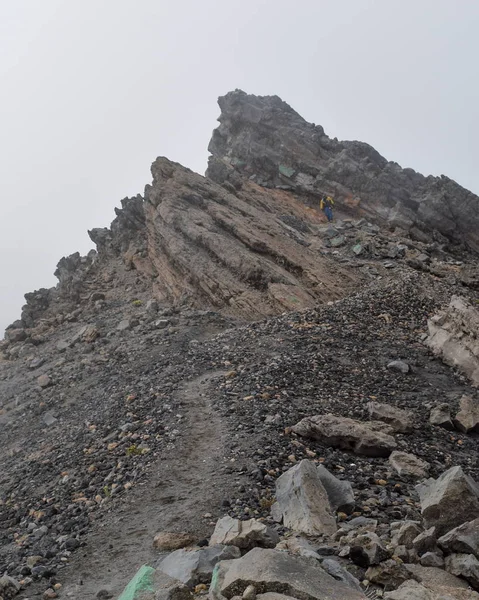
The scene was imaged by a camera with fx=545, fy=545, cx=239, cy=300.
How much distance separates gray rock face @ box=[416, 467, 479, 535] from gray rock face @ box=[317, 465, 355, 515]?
5.00ft

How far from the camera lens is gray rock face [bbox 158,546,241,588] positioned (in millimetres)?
7176

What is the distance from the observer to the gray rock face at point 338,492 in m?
9.45

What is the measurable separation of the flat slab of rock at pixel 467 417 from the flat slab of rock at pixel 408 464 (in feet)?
9.88

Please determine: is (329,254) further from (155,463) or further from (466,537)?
(466,537)

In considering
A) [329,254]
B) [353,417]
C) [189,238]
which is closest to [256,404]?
[353,417]

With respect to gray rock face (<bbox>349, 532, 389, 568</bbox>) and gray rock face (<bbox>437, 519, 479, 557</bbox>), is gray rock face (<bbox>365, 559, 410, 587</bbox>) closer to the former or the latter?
gray rock face (<bbox>349, 532, 389, 568</bbox>)

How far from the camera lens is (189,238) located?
2891 centimetres

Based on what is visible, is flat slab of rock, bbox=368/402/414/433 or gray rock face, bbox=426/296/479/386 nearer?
flat slab of rock, bbox=368/402/414/433

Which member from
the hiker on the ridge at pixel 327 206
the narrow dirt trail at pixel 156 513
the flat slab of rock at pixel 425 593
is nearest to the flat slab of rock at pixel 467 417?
the narrow dirt trail at pixel 156 513

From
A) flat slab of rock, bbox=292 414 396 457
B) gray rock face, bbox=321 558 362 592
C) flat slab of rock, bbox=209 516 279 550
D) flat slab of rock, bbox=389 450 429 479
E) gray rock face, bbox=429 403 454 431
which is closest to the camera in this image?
gray rock face, bbox=321 558 362 592

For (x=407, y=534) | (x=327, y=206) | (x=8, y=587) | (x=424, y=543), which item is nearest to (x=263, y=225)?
(x=327, y=206)

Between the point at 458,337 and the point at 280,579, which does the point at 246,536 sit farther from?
the point at 458,337

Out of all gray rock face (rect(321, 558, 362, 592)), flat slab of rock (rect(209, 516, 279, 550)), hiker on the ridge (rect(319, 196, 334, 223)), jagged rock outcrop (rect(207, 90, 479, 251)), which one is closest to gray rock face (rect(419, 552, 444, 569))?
gray rock face (rect(321, 558, 362, 592))

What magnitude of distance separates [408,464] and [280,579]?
6.55 m
